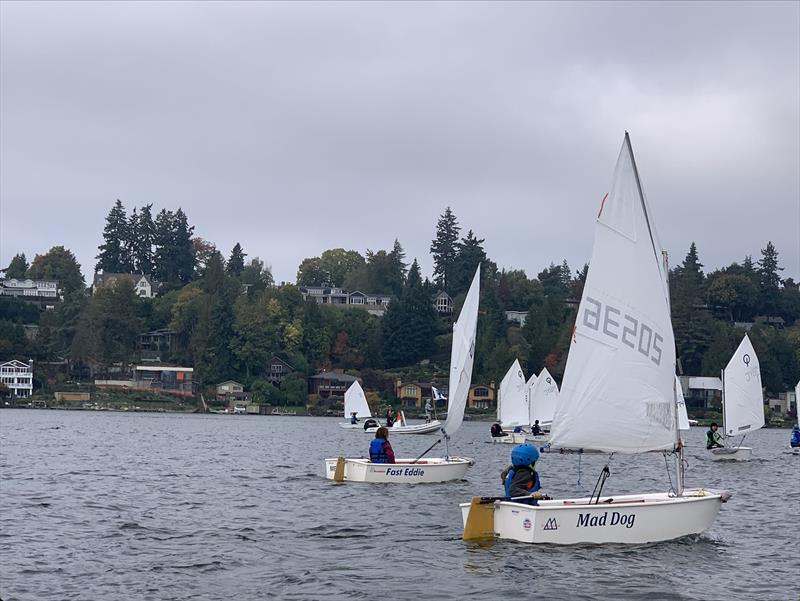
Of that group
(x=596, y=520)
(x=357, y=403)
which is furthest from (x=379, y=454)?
(x=357, y=403)

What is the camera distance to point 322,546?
2431cm

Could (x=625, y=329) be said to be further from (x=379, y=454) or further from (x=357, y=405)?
(x=357, y=405)

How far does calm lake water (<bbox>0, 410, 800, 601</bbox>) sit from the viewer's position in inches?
782

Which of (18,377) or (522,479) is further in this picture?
(18,377)

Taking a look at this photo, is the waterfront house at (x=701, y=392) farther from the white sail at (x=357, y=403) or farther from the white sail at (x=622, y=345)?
the white sail at (x=622, y=345)

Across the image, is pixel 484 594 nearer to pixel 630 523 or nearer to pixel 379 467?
pixel 630 523

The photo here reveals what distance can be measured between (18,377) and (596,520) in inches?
5736

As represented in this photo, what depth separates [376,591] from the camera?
19625 millimetres

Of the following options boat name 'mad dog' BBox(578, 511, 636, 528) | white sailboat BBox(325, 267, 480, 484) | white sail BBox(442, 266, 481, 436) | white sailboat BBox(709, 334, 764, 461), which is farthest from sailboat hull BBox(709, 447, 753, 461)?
boat name 'mad dog' BBox(578, 511, 636, 528)

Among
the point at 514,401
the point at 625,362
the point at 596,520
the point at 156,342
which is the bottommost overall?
the point at 596,520

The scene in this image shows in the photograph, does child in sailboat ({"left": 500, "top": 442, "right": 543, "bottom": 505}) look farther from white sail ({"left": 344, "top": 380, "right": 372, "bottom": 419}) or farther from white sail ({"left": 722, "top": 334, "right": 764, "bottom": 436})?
white sail ({"left": 344, "top": 380, "right": 372, "bottom": 419})

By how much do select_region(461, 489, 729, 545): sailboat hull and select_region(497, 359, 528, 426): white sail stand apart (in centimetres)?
5686

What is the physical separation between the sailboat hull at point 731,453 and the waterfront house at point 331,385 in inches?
4189

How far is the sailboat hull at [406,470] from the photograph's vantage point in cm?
3616
